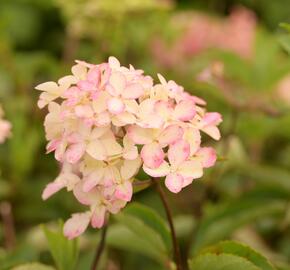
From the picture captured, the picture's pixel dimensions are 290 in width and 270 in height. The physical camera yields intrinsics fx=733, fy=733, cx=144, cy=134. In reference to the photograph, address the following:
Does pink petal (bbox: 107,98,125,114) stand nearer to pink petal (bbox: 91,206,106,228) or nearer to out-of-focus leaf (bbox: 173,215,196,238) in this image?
pink petal (bbox: 91,206,106,228)

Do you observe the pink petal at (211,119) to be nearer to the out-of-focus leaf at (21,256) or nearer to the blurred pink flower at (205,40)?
the out-of-focus leaf at (21,256)

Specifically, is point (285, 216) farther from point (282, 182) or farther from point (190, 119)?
point (190, 119)

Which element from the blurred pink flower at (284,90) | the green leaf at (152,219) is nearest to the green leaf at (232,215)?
the green leaf at (152,219)

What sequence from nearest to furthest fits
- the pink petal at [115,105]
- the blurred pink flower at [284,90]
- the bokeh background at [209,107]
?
the pink petal at [115,105]
the bokeh background at [209,107]
the blurred pink flower at [284,90]

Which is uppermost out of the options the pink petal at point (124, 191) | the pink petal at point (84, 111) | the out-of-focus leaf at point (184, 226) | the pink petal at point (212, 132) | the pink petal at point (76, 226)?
the pink petal at point (84, 111)

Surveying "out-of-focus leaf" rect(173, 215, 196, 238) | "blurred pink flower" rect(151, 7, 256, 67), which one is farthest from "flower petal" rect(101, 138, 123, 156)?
"blurred pink flower" rect(151, 7, 256, 67)

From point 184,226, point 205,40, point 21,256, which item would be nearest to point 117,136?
point 21,256
